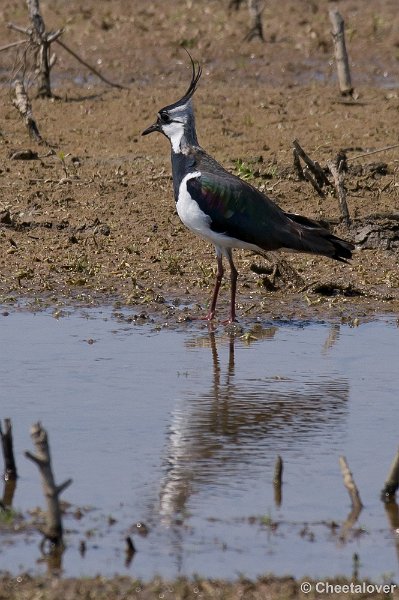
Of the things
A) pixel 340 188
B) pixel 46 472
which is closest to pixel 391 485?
pixel 46 472

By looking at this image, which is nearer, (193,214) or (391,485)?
(391,485)

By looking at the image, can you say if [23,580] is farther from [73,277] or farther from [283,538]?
[73,277]

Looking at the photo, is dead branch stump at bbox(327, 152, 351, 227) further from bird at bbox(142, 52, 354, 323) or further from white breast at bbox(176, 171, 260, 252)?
white breast at bbox(176, 171, 260, 252)

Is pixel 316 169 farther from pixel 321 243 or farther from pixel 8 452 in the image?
pixel 8 452

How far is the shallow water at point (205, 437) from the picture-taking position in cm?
551

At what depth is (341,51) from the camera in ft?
48.1

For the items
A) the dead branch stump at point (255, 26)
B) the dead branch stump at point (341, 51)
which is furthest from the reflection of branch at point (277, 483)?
the dead branch stump at point (255, 26)

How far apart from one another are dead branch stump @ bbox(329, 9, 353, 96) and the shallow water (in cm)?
606

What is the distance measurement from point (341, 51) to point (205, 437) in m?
8.61

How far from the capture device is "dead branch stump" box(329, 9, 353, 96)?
14453 millimetres

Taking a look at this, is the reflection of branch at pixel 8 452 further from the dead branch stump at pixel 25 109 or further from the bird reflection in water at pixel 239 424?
the dead branch stump at pixel 25 109

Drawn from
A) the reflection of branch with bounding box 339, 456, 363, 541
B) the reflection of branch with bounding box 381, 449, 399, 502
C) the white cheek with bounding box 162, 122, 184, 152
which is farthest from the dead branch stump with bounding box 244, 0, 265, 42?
the reflection of branch with bounding box 339, 456, 363, 541

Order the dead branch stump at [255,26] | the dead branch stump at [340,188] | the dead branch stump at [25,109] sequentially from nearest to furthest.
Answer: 1. the dead branch stump at [340,188]
2. the dead branch stump at [25,109]
3. the dead branch stump at [255,26]

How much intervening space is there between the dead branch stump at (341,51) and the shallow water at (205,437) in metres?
6.06
